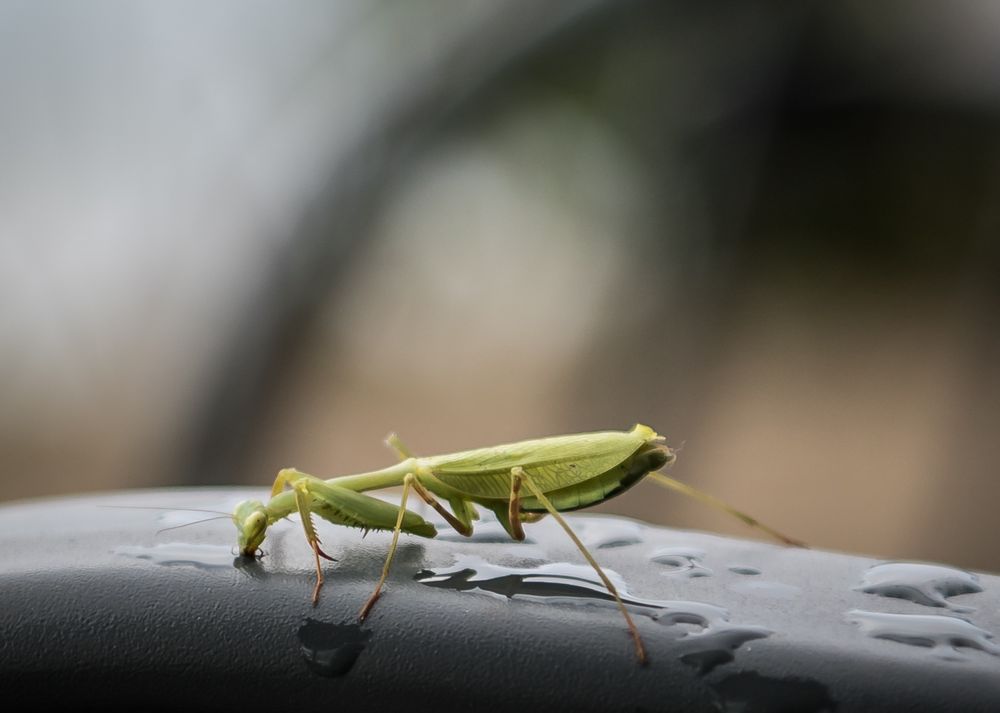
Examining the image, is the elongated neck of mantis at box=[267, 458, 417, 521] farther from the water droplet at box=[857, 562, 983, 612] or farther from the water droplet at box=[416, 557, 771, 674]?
the water droplet at box=[857, 562, 983, 612]

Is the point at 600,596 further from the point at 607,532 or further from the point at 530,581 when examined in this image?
the point at 607,532

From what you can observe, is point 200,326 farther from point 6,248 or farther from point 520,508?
point 520,508

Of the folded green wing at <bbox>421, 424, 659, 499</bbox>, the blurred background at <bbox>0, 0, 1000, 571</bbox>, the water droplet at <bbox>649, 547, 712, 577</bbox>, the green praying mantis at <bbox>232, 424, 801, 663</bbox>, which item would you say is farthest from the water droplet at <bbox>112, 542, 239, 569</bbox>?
the blurred background at <bbox>0, 0, 1000, 571</bbox>

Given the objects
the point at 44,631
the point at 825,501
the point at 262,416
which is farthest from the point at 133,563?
the point at 262,416

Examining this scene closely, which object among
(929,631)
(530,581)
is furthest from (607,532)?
(929,631)

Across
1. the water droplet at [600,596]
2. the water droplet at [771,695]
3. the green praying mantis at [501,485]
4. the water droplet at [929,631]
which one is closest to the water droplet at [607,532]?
the green praying mantis at [501,485]

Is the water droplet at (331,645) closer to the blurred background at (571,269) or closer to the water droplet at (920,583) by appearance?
the water droplet at (920,583)
